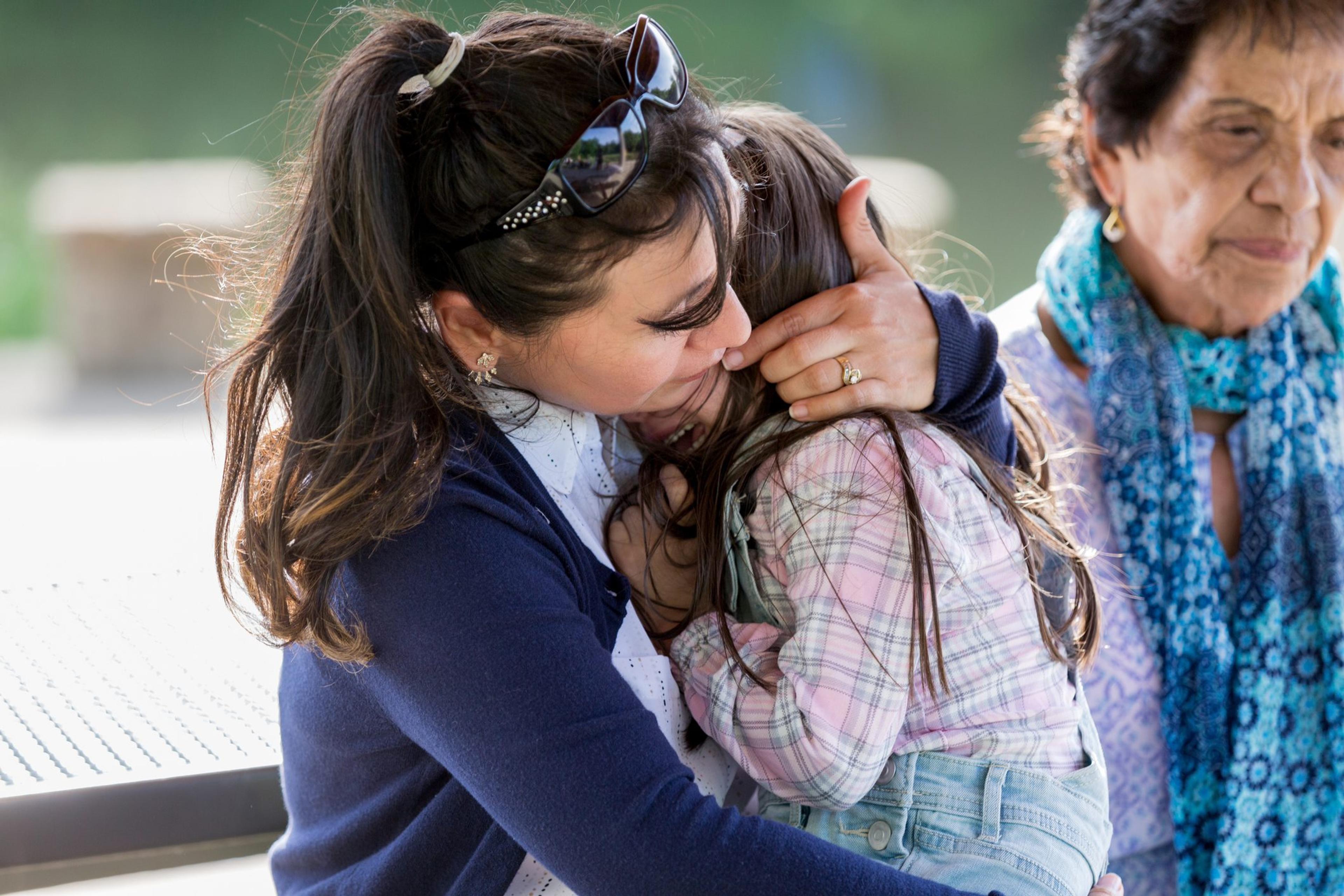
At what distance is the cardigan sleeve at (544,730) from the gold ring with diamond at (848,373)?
1.65 ft

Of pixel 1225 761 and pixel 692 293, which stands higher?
pixel 692 293

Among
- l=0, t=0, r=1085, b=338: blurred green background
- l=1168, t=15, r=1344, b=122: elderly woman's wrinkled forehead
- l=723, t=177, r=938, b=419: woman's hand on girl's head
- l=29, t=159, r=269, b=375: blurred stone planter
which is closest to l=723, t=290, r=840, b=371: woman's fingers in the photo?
l=723, t=177, r=938, b=419: woman's hand on girl's head

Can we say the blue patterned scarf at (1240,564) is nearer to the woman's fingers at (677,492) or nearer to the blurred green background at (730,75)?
the woman's fingers at (677,492)

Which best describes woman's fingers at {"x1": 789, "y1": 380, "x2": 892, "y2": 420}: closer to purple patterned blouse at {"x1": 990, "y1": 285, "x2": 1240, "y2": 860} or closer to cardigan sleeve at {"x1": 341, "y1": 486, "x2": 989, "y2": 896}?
cardigan sleeve at {"x1": 341, "y1": 486, "x2": 989, "y2": 896}

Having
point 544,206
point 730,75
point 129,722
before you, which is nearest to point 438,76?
point 544,206

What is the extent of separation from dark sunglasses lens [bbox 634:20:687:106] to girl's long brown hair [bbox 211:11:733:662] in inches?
0.9

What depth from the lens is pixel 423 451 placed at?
123 centimetres

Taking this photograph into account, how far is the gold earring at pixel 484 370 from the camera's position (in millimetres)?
1347

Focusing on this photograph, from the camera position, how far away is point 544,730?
3.76 feet

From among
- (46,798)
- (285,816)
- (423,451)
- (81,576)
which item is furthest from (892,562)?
(81,576)

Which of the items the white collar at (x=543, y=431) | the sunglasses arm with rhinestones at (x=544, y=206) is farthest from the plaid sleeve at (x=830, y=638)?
the sunglasses arm with rhinestones at (x=544, y=206)

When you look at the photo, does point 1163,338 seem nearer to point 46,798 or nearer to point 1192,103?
point 1192,103

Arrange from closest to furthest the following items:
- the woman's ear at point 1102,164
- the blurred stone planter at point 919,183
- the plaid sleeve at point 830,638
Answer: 1. the plaid sleeve at point 830,638
2. the woman's ear at point 1102,164
3. the blurred stone planter at point 919,183

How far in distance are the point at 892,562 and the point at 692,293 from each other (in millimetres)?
390
